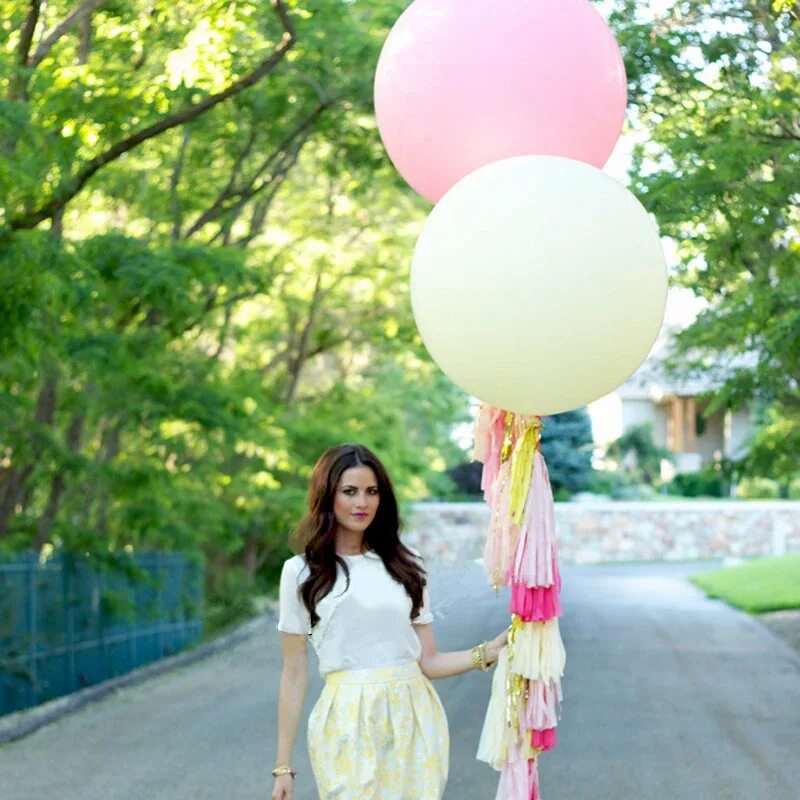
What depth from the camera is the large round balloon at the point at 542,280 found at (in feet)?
15.8

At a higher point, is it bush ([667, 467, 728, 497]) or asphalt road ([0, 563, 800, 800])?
bush ([667, 467, 728, 497])

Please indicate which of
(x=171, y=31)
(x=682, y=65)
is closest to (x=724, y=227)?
(x=682, y=65)

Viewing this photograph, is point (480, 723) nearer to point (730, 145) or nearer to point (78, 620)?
point (730, 145)

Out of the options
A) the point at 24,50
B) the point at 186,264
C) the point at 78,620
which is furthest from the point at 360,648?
the point at 78,620

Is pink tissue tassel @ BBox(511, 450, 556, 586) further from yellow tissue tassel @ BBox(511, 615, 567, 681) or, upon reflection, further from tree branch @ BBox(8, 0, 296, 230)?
tree branch @ BBox(8, 0, 296, 230)

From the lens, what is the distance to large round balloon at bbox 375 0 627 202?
218 inches

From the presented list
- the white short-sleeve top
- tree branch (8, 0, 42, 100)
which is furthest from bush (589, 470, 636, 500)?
the white short-sleeve top

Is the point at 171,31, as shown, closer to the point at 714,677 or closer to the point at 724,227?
the point at 724,227

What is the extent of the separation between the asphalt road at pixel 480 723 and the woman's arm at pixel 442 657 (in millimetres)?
586

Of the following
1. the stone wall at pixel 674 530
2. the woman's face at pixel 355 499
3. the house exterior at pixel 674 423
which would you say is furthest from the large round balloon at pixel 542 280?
the house exterior at pixel 674 423

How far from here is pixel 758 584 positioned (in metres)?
31.6

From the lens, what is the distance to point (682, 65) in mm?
14156

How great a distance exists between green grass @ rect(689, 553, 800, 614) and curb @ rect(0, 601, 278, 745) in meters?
8.07

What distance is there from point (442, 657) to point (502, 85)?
1.79 m
